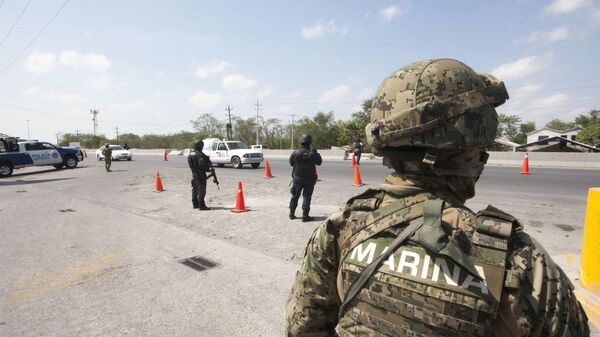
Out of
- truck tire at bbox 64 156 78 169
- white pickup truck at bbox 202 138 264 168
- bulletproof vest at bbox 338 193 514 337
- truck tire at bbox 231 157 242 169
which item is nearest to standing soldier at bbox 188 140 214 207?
bulletproof vest at bbox 338 193 514 337

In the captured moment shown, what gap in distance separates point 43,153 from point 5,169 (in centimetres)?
215

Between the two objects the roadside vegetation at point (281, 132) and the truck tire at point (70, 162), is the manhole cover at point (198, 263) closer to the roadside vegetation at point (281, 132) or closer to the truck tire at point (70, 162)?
the truck tire at point (70, 162)

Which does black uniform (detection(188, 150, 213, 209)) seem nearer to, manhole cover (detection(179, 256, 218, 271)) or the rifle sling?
manhole cover (detection(179, 256, 218, 271))

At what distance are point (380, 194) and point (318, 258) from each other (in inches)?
14.8

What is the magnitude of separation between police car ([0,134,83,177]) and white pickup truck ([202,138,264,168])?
920cm

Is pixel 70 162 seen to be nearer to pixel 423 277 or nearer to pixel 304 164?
pixel 304 164

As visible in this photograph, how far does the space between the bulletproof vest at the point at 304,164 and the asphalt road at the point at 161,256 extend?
990mm

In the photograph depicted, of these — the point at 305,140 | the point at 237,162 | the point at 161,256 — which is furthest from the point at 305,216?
the point at 237,162

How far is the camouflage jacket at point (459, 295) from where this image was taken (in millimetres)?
1013

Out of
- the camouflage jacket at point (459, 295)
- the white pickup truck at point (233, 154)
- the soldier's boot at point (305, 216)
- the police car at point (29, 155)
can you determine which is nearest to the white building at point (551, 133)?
the white pickup truck at point (233, 154)

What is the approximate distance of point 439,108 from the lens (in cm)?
131

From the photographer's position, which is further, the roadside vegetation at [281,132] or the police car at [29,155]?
the roadside vegetation at [281,132]

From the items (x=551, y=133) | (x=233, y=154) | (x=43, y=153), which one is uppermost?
(x=551, y=133)

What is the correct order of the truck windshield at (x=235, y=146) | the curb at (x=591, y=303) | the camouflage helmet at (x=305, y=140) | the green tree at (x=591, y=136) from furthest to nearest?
the green tree at (x=591, y=136) → the truck windshield at (x=235, y=146) → the camouflage helmet at (x=305, y=140) → the curb at (x=591, y=303)
